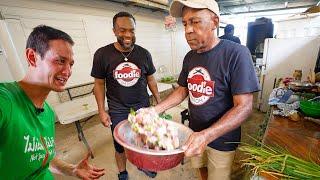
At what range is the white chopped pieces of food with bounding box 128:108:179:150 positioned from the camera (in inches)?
41.7

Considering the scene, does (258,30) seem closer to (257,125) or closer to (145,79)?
(257,125)

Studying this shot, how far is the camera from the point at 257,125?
3.79m

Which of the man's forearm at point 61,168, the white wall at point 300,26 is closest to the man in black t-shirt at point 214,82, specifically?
the man's forearm at point 61,168

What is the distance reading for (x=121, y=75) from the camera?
6.81 feet

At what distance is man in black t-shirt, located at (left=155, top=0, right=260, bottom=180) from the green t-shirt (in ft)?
2.68

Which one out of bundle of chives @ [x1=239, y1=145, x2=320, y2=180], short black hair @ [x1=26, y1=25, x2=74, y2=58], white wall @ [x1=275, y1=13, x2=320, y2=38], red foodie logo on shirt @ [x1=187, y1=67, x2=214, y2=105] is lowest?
bundle of chives @ [x1=239, y1=145, x2=320, y2=180]

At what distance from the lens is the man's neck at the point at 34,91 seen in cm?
97

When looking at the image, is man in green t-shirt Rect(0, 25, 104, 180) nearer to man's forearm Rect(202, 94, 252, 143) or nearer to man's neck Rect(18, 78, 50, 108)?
man's neck Rect(18, 78, 50, 108)

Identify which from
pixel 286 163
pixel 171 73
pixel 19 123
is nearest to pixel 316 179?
pixel 286 163

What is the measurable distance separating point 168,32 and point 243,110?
23.1ft

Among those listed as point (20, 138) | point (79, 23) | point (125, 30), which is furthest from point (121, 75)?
point (79, 23)

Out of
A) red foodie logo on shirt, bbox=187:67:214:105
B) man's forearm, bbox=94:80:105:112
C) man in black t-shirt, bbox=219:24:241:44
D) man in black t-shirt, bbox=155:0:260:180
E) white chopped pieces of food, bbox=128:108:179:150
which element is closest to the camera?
white chopped pieces of food, bbox=128:108:179:150

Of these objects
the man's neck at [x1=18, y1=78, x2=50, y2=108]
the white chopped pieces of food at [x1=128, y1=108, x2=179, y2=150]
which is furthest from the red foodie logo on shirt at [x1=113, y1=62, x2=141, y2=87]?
the man's neck at [x1=18, y1=78, x2=50, y2=108]

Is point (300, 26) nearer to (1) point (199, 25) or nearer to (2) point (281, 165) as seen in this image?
(1) point (199, 25)
